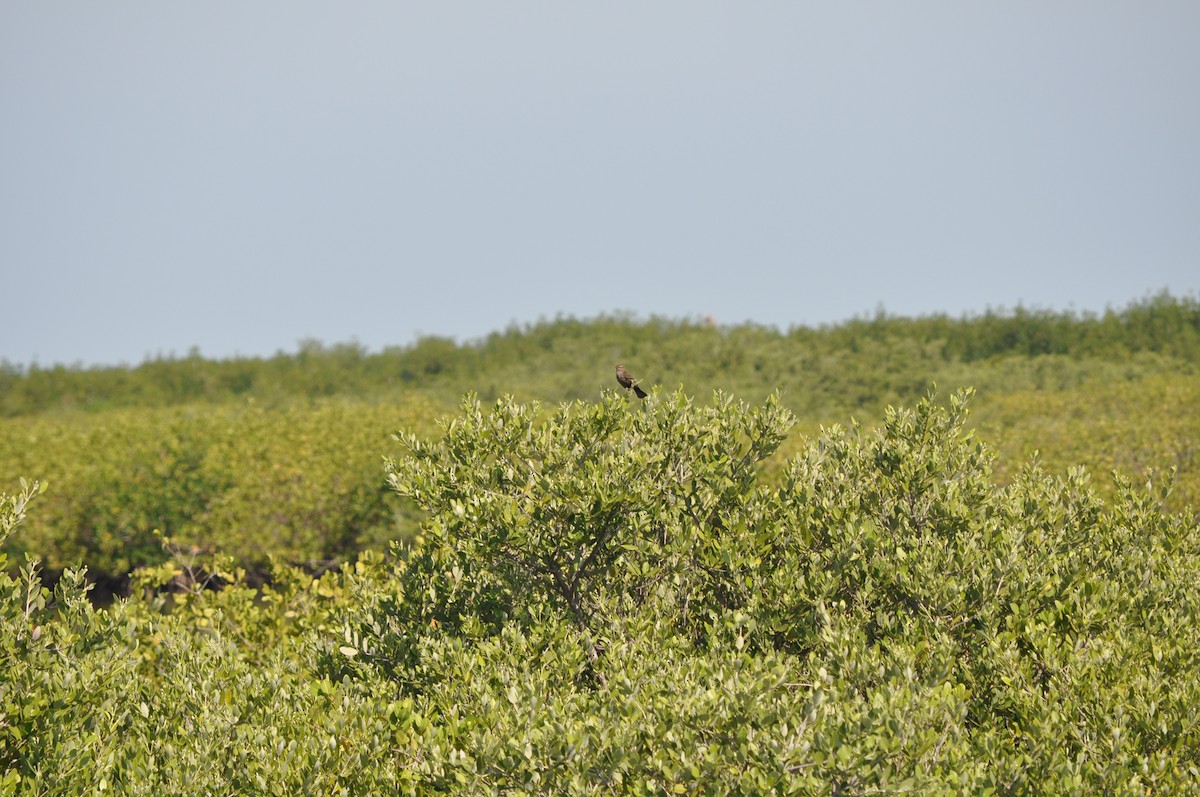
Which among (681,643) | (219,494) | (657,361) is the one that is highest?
(657,361)

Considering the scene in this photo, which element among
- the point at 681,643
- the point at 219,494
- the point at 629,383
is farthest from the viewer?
the point at 219,494

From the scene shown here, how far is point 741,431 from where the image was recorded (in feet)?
35.7

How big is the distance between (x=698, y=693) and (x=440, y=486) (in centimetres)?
353

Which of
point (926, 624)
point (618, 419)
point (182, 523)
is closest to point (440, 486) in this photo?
point (618, 419)

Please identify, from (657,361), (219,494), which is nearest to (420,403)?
(219,494)

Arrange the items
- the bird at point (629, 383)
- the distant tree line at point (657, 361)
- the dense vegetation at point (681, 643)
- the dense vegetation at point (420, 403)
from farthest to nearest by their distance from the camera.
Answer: the distant tree line at point (657, 361)
the dense vegetation at point (420, 403)
the bird at point (629, 383)
the dense vegetation at point (681, 643)

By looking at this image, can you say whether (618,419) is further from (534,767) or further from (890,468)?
(534,767)

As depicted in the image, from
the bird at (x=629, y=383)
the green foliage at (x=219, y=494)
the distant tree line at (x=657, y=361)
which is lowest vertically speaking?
the green foliage at (x=219, y=494)

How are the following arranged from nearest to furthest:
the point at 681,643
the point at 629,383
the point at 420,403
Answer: the point at 681,643, the point at 629,383, the point at 420,403

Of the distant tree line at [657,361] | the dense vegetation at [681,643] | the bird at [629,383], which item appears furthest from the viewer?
the distant tree line at [657,361]

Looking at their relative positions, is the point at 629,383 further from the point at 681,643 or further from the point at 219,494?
the point at 219,494

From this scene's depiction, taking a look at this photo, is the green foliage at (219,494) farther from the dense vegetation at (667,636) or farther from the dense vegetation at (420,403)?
the dense vegetation at (667,636)

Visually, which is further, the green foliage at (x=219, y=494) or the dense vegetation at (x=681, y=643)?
the green foliage at (x=219, y=494)

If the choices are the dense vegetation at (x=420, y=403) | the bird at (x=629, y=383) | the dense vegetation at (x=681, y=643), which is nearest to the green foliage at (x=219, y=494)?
the dense vegetation at (x=420, y=403)
